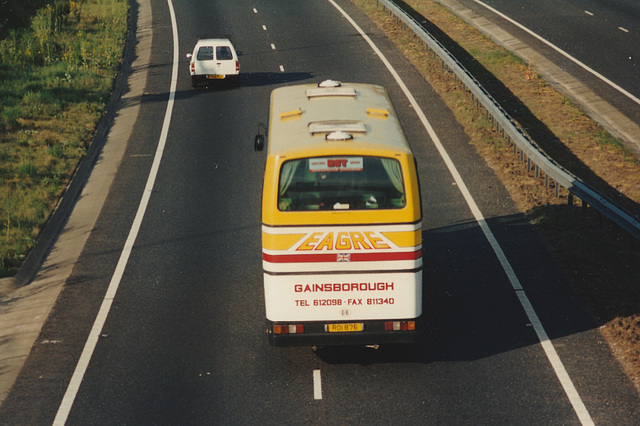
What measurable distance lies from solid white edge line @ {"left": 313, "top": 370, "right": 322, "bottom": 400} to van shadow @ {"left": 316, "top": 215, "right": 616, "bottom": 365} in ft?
1.52

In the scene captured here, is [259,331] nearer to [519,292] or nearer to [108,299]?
[108,299]

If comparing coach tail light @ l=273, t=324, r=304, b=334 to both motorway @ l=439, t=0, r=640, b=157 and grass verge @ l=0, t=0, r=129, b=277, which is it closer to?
grass verge @ l=0, t=0, r=129, b=277

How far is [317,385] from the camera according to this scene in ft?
39.1

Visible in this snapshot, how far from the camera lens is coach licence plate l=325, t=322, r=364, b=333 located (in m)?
11.9

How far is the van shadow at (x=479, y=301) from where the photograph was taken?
42.1 ft

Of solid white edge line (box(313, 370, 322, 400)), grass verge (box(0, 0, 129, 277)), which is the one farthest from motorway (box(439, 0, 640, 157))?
grass verge (box(0, 0, 129, 277))

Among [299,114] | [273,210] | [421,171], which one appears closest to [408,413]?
[273,210]

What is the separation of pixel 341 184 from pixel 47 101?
1841cm

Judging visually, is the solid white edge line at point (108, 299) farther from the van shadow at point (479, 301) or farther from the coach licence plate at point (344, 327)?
the coach licence plate at point (344, 327)

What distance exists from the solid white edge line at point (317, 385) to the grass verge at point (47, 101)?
705 cm

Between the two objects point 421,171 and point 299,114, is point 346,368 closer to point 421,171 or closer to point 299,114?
point 299,114

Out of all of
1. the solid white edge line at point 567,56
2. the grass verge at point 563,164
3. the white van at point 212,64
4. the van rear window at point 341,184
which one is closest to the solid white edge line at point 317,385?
the van rear window at point 341,184

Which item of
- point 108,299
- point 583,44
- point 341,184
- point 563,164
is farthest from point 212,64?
point 341,184

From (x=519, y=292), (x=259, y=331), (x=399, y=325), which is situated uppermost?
(x=399, y=325)
